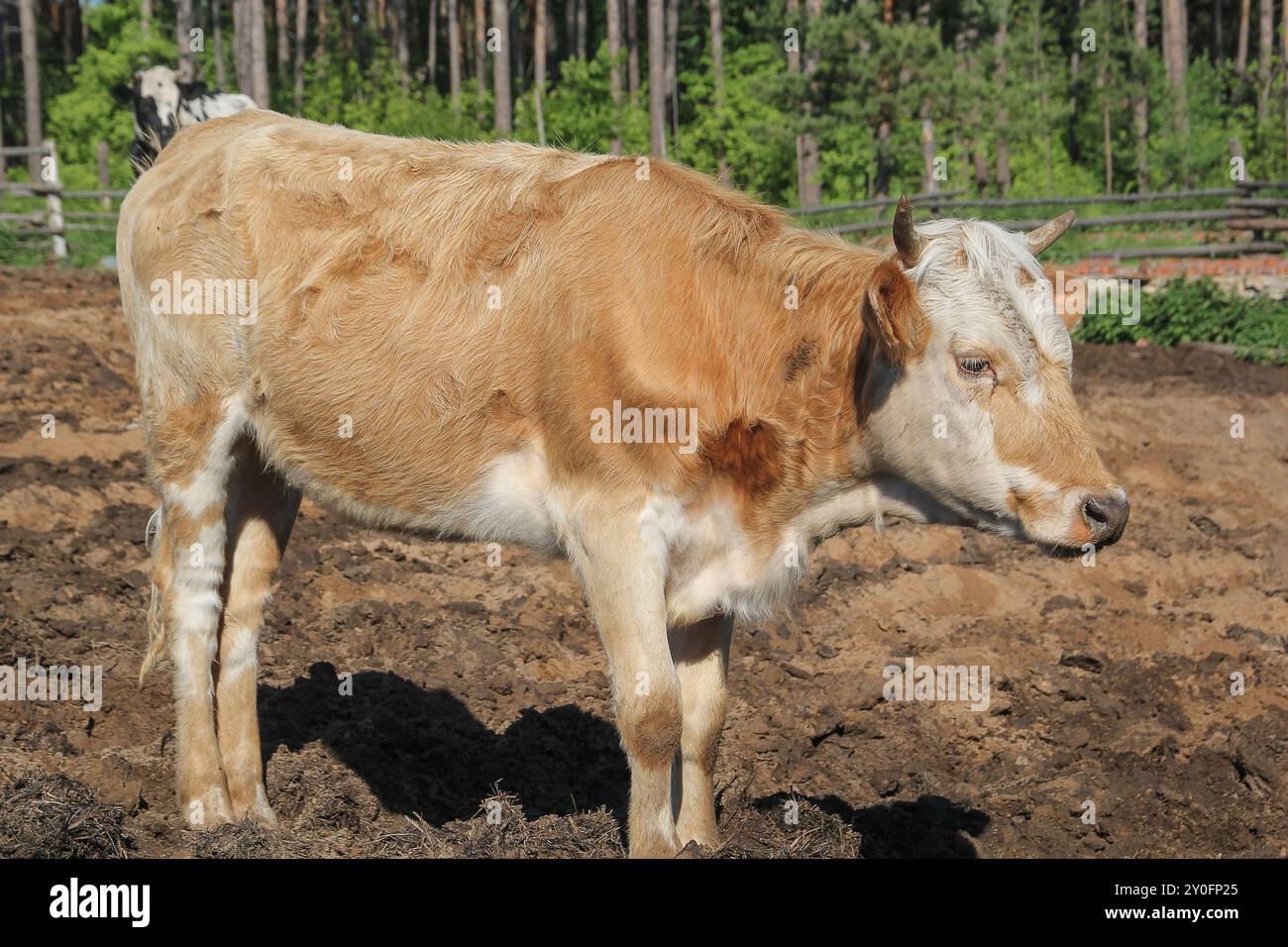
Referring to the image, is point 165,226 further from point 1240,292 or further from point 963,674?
point 1240,292

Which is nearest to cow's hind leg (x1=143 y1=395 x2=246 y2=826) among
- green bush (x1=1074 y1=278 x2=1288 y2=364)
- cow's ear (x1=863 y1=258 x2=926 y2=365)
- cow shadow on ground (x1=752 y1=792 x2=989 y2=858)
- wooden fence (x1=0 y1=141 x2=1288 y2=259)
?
cow shadow on ground (x1=752 y1=792 x2=989 y2=858)

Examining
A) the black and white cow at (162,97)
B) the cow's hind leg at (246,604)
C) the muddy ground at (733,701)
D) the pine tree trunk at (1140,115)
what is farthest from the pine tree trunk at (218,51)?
the cow's hind leg at (246,604)

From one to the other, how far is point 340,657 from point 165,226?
2414 millimetres

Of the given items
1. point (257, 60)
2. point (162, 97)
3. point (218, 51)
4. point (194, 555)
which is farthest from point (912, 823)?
point (218, 51)

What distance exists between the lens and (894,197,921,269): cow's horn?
375 centimetres

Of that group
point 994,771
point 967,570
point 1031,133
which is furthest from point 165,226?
point 1031,133

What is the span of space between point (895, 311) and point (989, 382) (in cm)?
35

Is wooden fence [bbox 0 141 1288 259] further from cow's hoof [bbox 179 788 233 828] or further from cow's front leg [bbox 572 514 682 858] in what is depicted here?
cow's front leg [bbox 572 514 682 858]

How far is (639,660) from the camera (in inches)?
165

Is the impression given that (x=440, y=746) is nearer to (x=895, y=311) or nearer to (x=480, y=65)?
(x=895, y=311)

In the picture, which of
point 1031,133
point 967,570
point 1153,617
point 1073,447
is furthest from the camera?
point 1031,133

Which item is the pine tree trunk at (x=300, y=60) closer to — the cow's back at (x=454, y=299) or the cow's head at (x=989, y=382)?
the cow's back at (x=454, y=299)

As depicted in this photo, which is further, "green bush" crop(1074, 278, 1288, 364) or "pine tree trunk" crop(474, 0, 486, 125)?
"pine tree trunk" crop(474, 0, 486, 125)

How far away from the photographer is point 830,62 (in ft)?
92.6
